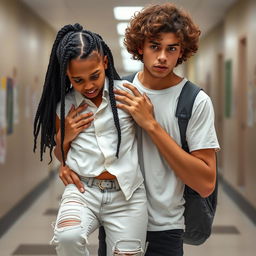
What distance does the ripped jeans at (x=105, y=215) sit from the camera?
68.2 inches

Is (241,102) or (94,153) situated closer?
(94,153)

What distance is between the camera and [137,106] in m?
1.81

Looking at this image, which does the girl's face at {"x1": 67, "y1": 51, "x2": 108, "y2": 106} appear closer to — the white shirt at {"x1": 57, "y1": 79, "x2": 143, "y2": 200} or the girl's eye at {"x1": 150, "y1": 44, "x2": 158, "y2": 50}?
the white shirt at {"x1": 57, "y1": 79, "x2": 143, "y2": 200}

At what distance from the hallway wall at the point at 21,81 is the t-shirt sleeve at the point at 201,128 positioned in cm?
411

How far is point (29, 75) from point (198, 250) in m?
4.01

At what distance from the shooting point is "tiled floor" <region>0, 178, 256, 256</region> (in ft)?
15.6

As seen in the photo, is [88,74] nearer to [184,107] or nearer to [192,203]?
[184,107]

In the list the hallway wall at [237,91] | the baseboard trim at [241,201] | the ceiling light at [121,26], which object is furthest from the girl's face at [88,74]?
the ceiling light at [121,26]

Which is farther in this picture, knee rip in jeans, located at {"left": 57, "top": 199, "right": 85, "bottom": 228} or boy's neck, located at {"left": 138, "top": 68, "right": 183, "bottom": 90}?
boy's neck, located at {"left": 138, "top": 68, "right": 183, "bottom": 90}

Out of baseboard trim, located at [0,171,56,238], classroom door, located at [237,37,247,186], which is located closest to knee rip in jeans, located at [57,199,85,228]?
baseboard trim, located at [0,171,56,238]

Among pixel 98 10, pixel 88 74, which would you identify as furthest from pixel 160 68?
pixel 98 10

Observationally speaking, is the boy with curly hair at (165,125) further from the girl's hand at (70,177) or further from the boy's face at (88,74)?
the girl's hand at (70,177)

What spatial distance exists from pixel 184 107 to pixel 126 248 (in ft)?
1.68

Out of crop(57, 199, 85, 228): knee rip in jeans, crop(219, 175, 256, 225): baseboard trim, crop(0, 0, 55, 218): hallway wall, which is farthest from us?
crop(219, 175, 256, 225): baseboard trim
